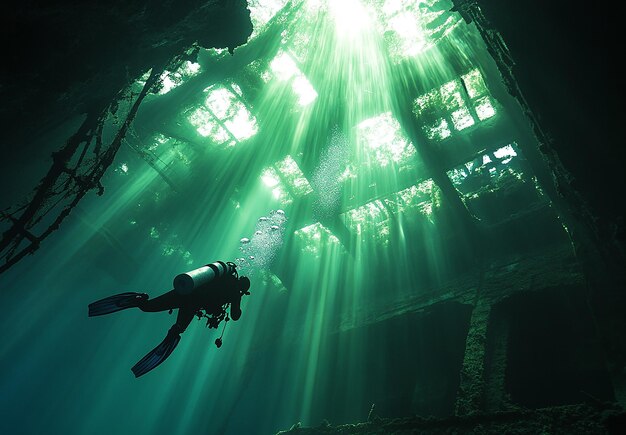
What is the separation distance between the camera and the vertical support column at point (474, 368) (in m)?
4.20

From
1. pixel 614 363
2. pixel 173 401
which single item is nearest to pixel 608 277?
pixel 614 363

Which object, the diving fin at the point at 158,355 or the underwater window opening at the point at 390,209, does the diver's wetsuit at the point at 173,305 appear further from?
the underwater window opening at the point at 390,209

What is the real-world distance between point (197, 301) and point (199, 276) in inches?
10.6

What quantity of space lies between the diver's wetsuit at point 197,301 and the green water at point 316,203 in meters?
4.20

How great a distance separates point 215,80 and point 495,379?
10.5m

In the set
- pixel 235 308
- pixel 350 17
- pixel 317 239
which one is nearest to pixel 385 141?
pixel 350 17

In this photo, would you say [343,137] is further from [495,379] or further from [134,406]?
[134,406]

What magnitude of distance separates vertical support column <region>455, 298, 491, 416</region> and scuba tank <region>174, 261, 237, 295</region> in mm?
3459

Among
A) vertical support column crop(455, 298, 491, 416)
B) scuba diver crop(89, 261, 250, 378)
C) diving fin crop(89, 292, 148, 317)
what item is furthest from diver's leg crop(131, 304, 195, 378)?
vertical support column crop(455, 298, 491, 416)

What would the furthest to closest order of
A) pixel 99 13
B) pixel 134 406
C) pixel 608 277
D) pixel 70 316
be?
1. pixel 134 406
2. pixel 70 316
3. pixel 608 277
4. pixel 99 13

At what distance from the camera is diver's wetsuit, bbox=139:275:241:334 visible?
2.65m

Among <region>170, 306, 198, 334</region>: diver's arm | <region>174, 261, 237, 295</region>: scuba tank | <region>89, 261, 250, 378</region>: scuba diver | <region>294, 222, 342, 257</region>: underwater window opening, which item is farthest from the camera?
<region>294, 222, 342, 257</region>: underwater window opening

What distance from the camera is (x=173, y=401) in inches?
533

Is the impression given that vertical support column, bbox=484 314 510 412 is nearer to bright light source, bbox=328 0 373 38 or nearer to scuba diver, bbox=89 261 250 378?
scuba diver, bbox=89 261 250 378
